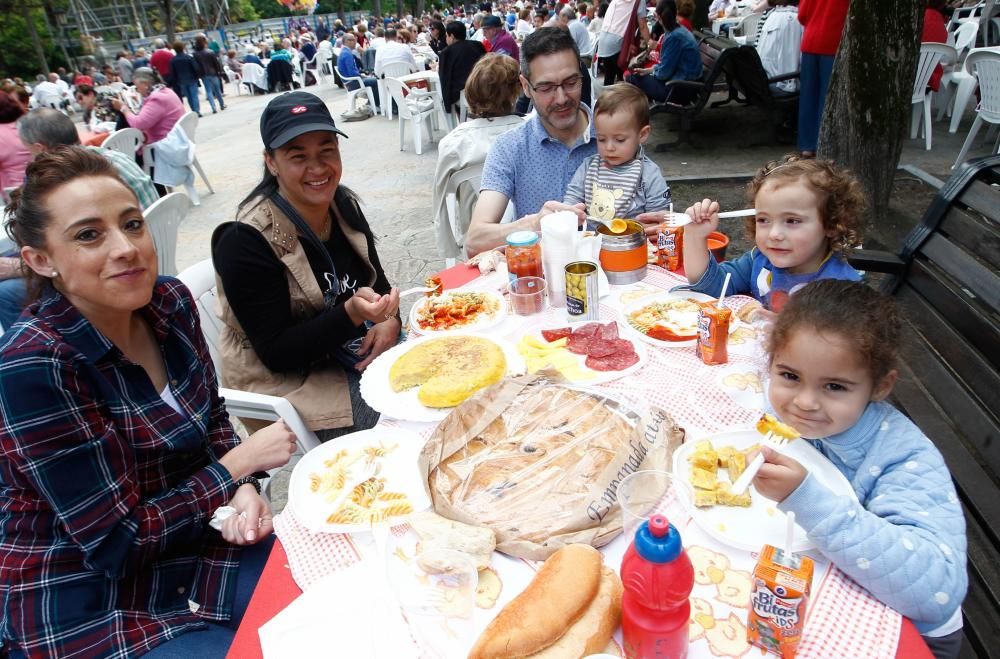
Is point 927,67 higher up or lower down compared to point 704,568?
higher up

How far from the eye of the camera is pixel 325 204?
2.62 m

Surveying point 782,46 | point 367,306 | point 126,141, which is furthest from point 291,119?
point 782,46

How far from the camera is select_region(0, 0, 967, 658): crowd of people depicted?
130 cm

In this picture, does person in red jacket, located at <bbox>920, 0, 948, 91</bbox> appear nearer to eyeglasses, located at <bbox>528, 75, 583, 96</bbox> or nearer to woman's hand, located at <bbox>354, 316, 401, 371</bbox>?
eyeglasses, located at <bbox>528, 75, 583, 96</bbox>

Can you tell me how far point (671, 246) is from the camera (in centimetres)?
264

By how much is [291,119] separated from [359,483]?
164 centimetres

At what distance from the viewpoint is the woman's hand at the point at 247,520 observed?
1724 millimetres

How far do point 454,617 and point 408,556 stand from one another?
0.20 m

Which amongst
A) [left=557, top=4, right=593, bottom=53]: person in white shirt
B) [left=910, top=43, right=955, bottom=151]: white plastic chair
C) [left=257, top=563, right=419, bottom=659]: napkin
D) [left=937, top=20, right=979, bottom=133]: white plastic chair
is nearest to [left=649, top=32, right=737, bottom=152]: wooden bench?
[left=910, top=43, right=955, bottom=151]: white plastic chair

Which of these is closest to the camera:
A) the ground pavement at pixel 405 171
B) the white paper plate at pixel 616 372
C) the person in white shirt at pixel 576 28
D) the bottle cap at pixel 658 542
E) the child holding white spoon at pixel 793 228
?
the bottle cap at pixel 658 542

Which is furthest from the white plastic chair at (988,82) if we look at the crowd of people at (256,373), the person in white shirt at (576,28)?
the person in white shirt at (576,28)

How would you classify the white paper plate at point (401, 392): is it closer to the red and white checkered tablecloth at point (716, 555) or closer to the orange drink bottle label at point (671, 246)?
the red and white checkered tablecloth at point (716, 555)

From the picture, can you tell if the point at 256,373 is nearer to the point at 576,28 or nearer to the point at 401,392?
the point at 401,392

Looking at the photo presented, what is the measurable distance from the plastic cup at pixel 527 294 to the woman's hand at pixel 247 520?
1193mm
